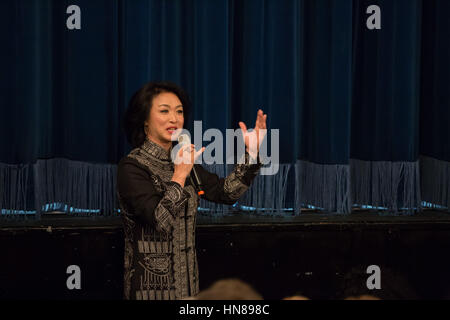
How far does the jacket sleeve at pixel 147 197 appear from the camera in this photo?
117 centimetres

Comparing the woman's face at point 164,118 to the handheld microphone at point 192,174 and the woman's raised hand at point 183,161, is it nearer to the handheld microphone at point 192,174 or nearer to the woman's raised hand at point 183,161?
the handheld microphone at point 192,174

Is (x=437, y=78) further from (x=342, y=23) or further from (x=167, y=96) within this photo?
(x=167, y=96)

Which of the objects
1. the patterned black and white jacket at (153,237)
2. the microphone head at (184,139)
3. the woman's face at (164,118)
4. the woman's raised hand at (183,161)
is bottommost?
the patterned black and white jacket at (153,237)

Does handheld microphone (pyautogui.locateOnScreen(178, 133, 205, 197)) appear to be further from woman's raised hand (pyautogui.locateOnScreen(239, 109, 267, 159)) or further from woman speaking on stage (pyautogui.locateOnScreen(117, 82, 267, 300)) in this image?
woman's raised hand (pyautogui.locateOnScreen(239, 109, 267, 159))

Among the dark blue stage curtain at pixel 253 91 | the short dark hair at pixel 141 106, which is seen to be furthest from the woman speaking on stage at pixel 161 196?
the dark blue stage curtain at pixel 253 91

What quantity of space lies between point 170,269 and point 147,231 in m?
0.14

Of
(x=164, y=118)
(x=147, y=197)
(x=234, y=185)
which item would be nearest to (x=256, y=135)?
(x=234, y=185)

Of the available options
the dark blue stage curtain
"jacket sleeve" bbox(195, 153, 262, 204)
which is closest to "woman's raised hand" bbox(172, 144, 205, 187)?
"jacket sleeve" bbox(195, 153, 262, 204)

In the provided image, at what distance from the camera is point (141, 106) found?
1.34m

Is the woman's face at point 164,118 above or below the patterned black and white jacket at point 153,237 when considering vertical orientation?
above

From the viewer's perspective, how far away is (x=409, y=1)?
188 cm

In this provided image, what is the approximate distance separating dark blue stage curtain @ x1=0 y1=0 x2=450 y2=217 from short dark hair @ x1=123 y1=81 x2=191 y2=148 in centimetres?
39

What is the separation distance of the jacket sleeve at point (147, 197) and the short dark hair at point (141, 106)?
14cm

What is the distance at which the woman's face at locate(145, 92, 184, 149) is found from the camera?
1322 millimetres
